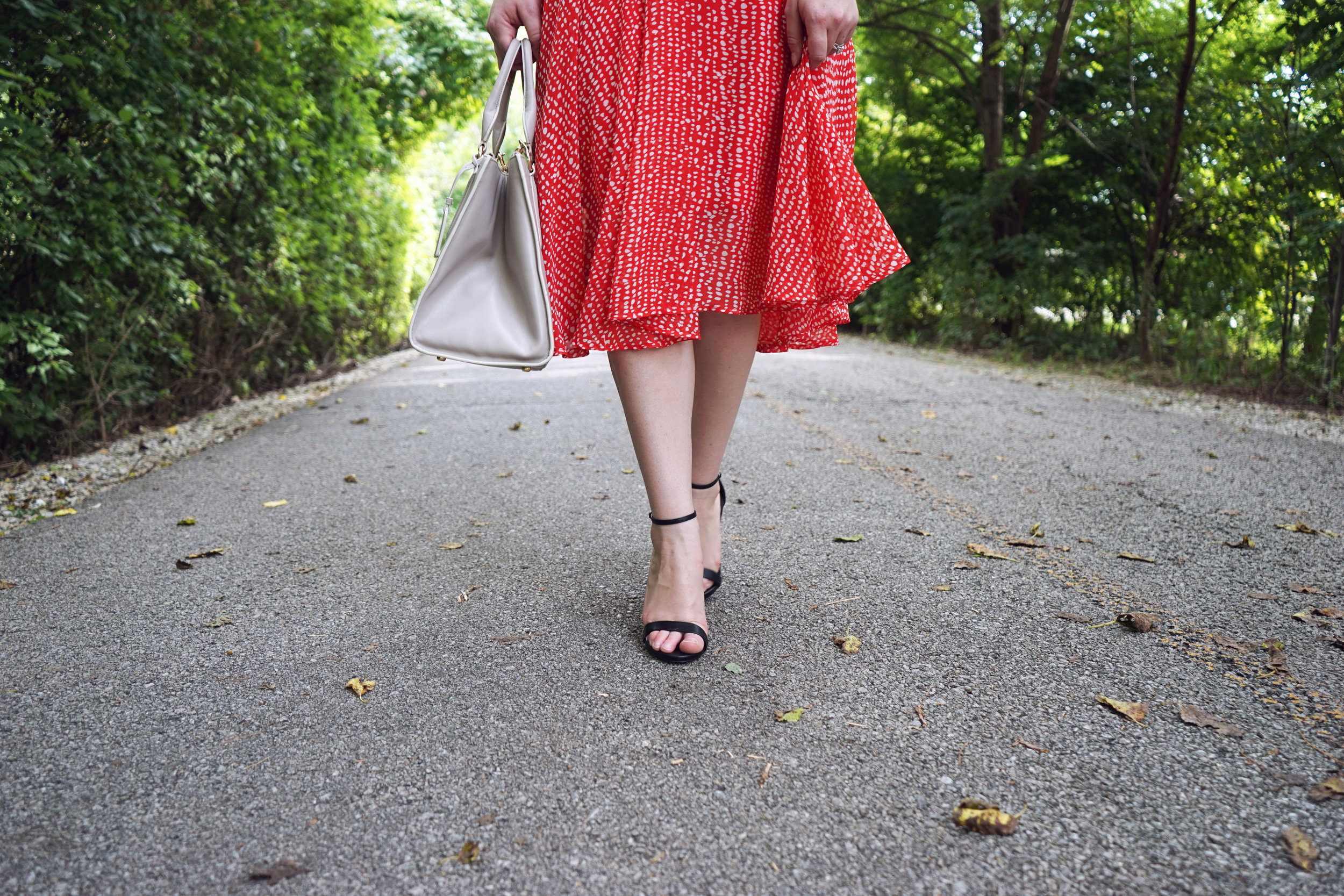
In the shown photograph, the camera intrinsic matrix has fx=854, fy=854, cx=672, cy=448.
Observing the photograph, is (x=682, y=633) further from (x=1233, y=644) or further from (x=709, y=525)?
(x=1233, y=644)

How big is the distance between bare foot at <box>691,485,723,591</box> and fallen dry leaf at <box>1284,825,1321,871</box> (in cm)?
119

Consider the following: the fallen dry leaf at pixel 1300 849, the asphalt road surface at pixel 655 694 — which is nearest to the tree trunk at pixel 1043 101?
the asphalt road surface at pixel 655 694

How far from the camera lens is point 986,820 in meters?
1.18

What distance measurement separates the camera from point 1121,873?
109cm

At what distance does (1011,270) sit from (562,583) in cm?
896

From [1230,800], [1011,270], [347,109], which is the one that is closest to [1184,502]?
[1230,800]

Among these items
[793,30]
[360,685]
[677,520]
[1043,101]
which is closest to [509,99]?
[793,30]

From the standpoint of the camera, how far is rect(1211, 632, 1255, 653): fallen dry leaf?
173 cm

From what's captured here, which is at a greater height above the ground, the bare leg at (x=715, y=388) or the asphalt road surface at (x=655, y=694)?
the bare leg at (x=715, y=388)

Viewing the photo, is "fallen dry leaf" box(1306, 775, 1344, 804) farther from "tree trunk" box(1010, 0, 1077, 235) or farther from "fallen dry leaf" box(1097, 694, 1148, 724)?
"tree trunk" box(1010, 0, 1077, 235)

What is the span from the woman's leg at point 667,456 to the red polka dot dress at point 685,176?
0.05 m

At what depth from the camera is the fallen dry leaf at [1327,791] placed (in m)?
1.22

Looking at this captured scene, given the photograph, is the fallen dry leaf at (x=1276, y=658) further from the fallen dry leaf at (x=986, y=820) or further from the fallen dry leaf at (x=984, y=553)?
the fallen dry leaf at (x=986, y=820)

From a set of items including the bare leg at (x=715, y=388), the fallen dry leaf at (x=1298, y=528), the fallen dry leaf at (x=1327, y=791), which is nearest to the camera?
the fallen dry leaf at (x=1327, y=791)
